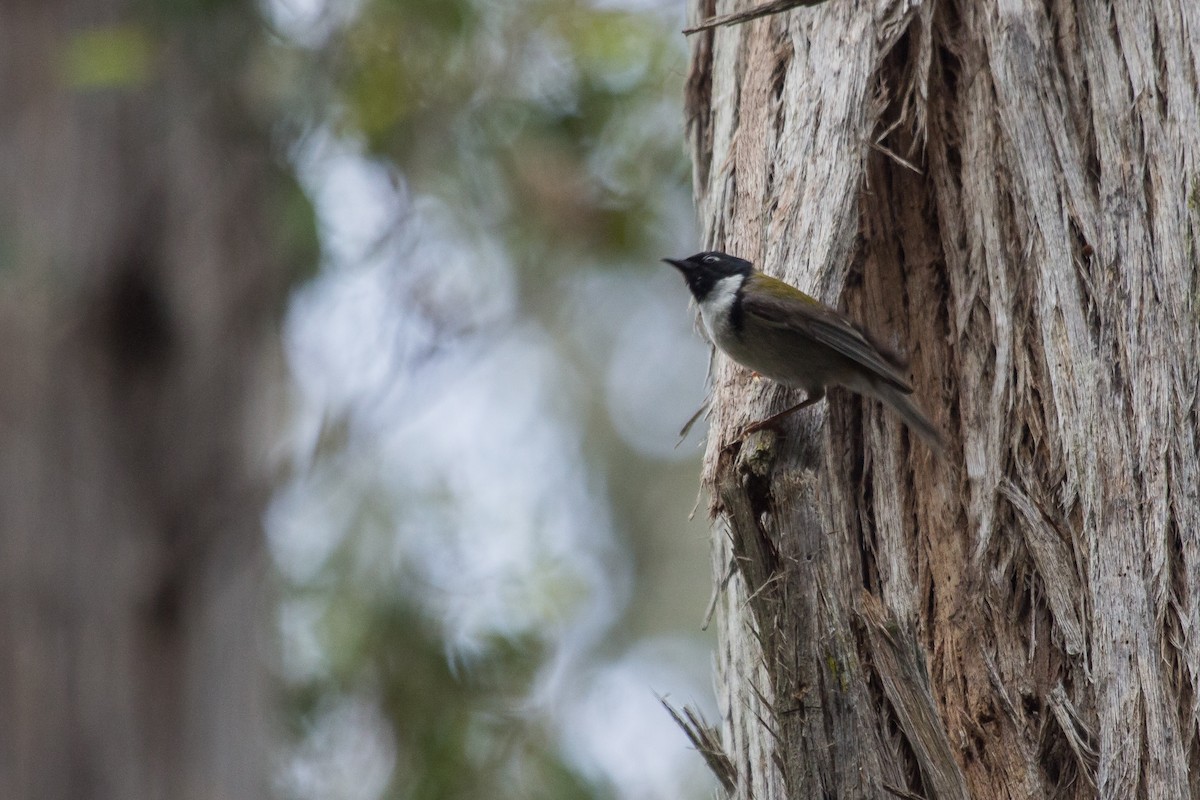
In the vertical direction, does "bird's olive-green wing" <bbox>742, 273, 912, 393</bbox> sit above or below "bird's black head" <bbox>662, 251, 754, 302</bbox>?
below

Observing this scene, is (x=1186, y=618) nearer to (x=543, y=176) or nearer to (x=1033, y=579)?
(x=1033, y=579)

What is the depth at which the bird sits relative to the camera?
4039mm

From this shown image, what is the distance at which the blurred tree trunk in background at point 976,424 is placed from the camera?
3.32 meters

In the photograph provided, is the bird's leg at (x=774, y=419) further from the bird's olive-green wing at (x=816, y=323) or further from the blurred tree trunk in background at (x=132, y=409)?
the blurred tree trunk in background at (x=132, y=409)

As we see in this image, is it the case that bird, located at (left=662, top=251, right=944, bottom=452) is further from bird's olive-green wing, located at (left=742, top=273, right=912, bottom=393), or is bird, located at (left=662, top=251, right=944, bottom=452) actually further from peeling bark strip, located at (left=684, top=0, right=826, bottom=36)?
peeling bark strip, located at (left=684, top=0, right=826, bottom=36)

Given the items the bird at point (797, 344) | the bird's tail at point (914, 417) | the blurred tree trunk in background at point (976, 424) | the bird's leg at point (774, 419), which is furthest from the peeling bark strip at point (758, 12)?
the bird's tail at point (914, 417)

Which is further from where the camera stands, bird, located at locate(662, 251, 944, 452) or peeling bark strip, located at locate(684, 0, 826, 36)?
bird, located at locate(662, 251, 944, 452)

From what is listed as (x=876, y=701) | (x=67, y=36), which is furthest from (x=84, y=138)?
(x=876, y=701)

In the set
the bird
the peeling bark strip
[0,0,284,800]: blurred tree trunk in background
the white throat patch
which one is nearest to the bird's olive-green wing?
the bird

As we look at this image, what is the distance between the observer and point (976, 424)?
13.2ft

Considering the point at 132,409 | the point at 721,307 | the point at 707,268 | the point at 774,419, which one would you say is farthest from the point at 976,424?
the point at 132,409

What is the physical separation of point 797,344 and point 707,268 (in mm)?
712

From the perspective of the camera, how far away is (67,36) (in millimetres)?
7195

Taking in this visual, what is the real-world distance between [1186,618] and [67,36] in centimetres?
672
